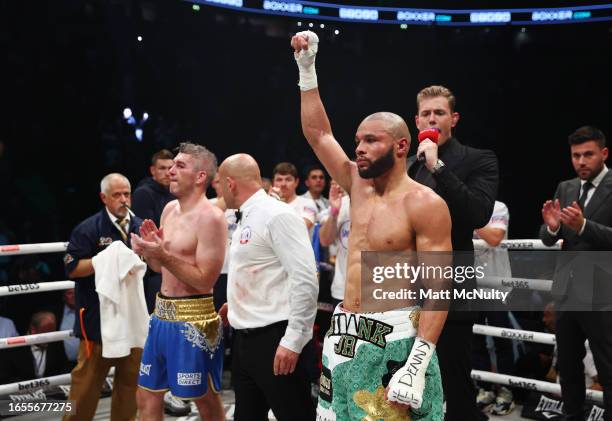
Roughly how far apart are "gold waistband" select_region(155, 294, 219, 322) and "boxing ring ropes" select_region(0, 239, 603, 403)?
1062 mm

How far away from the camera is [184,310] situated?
10.5 feet

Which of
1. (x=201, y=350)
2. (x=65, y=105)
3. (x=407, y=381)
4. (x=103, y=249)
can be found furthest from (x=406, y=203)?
(x=65, y=105)

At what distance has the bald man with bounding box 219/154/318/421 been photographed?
277 centimetres

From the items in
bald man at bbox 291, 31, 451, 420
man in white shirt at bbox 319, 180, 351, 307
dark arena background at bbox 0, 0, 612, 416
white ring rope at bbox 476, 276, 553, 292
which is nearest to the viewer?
bald man at bbox 291, 31, 451, 420

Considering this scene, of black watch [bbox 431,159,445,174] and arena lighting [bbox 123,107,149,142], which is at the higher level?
arena lighting [bbox 123,107,149,142]

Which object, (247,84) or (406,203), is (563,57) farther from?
(406,203)

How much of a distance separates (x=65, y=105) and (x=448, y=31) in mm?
4913

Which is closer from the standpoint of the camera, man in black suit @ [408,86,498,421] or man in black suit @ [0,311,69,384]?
man in black suit @ [408,86,498,421]

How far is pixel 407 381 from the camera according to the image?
6.57 feet

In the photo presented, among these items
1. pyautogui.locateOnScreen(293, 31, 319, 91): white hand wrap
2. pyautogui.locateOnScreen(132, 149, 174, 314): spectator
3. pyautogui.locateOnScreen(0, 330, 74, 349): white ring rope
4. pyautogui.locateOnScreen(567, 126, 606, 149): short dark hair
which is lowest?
pyautogui.locateOnScreen(0, 330, 74, 349): white ring rope

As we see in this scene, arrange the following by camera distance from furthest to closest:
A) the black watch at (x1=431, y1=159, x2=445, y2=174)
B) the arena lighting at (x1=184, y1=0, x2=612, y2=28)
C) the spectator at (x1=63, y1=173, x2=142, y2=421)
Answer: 1. the arena lighting at (x1=184, y1=0, x2=612, y2=28)
2. the spectator at (x1=63, y1=173, x2=142, y2=421)
3. the black watch at (x1=431, y1=159, x2=445, y2=174)

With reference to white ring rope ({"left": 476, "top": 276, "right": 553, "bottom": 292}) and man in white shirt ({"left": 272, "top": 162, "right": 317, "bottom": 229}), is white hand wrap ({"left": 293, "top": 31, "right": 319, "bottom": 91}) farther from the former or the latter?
man in white shirt ({"left": 272, "top": 162, "right": 317, "bottom": 229})

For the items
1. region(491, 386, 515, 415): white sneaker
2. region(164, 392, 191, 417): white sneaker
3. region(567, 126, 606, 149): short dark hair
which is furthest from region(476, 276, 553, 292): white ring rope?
region(164, 392, 191, 417): white sneaker

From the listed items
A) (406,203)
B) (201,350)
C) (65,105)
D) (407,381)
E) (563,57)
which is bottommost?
(201,350)
